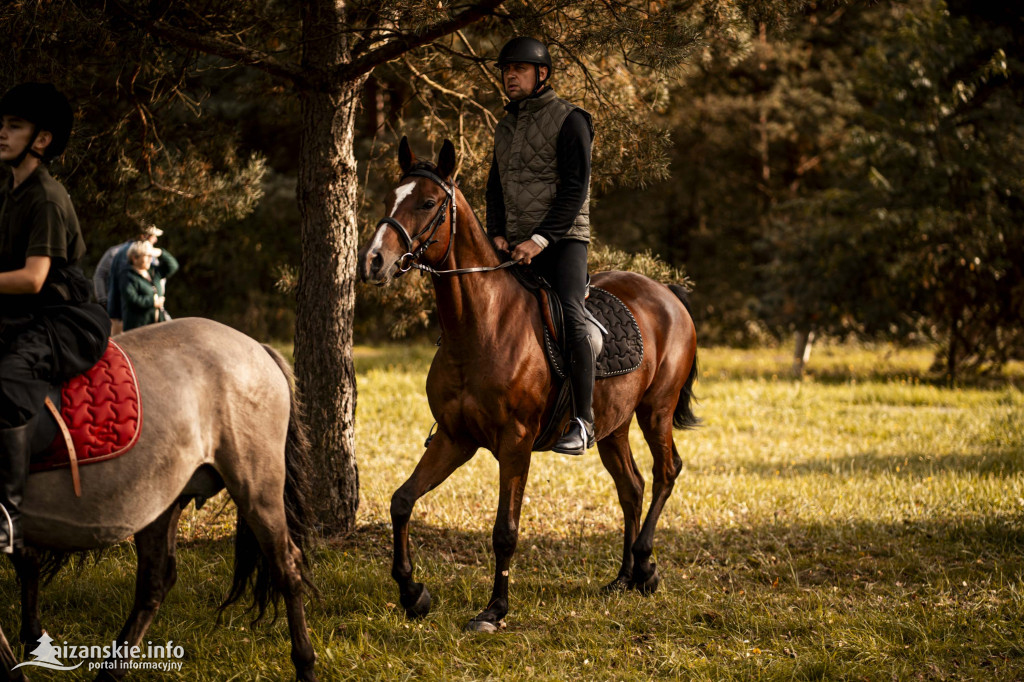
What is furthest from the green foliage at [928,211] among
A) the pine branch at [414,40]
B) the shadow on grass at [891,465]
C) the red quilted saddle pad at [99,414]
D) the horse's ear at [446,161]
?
the red quilted saddle pad at [99,414]

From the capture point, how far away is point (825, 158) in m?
22.6

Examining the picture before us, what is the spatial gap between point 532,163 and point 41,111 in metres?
2.37

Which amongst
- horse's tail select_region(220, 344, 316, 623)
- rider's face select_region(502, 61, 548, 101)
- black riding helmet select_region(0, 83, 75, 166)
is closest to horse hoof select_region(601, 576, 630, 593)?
horse's tail select_region(220, 344, 316, 623)

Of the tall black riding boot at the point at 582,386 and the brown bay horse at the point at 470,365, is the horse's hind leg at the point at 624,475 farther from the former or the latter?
the tall black riding boot at the point at 582,386

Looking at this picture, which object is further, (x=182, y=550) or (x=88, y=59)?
(x=88, y=59)

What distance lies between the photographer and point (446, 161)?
13.4ft

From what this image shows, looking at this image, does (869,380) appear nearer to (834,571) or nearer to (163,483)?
(834,571)

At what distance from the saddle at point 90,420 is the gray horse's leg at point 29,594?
1.28 metres

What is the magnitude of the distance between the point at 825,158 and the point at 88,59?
20429mm

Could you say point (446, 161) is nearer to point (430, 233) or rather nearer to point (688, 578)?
point (430, 233)

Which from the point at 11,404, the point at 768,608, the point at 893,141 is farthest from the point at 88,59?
the point at 893,141

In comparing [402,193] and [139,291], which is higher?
[402,193]

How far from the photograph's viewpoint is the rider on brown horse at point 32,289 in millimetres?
3049

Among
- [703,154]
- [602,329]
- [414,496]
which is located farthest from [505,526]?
[703,154]
